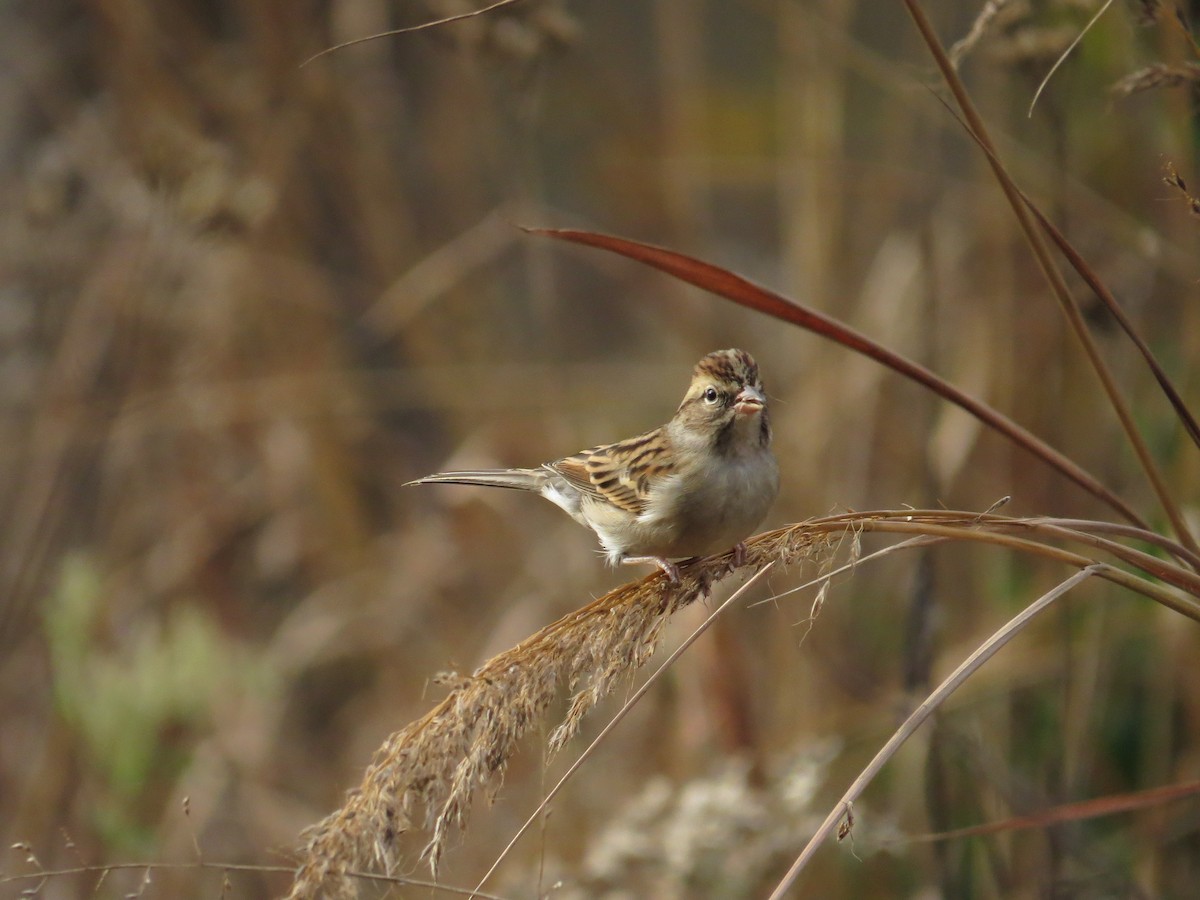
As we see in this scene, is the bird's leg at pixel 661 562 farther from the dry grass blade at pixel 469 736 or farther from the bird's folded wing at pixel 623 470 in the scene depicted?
the dry grass blade at pixel 469 736

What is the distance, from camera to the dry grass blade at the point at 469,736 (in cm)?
140

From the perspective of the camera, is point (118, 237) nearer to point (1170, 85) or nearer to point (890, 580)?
point (890, 580)

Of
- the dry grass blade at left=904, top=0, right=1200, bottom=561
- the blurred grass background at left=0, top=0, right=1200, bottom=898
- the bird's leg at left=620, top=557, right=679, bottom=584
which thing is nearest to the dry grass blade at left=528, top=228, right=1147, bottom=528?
the dry grass blade at left=904, top=0, right=1200, bottom=561

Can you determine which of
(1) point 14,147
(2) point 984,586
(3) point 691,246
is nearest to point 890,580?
(2) point 984,586

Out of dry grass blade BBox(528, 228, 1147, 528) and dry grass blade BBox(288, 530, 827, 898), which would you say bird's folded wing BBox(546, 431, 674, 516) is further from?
dry grass blade BBox(528, 228, 1147, 528)

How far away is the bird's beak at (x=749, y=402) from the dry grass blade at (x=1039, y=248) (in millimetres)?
997

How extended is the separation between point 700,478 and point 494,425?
200cm

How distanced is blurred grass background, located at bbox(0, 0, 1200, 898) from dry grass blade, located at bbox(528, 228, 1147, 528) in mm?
884

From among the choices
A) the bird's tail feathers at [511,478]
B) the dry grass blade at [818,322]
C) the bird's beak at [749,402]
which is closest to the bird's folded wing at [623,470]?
the bird's tail feathers at [511,478]

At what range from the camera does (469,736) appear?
1482mm

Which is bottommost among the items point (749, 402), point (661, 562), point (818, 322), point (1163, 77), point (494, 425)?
point (661, 562)

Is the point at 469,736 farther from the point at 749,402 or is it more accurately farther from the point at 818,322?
the point at 749,402

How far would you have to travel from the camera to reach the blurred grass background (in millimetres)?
2986

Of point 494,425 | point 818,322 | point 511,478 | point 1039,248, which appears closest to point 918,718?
point 818,322
